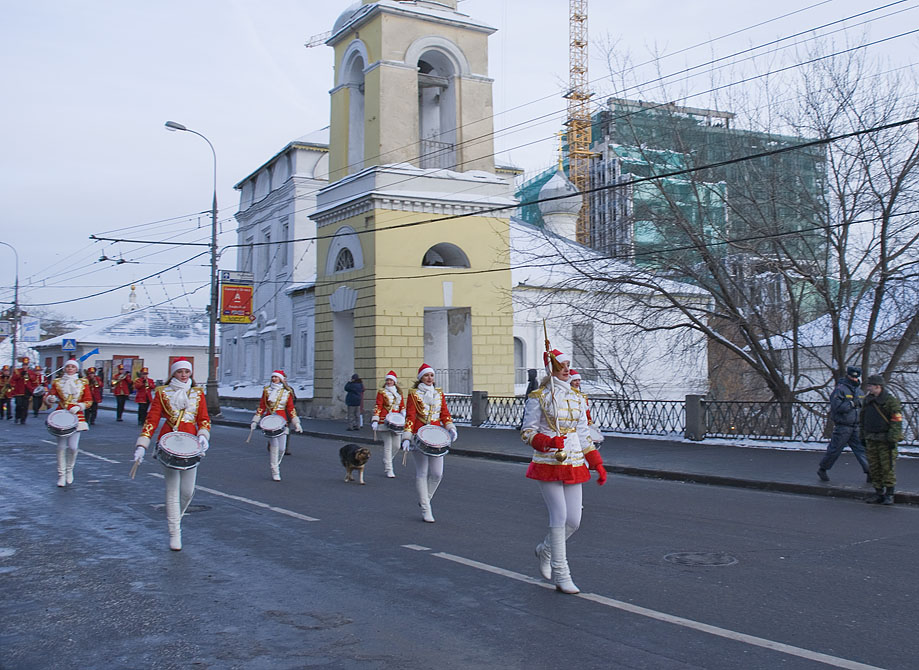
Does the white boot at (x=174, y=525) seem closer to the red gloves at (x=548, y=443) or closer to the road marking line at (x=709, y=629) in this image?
the road marking line at (x=709, y=629)

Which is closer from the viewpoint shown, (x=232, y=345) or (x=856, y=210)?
(x=856, y=210)

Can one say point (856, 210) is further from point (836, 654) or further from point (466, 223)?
point (836, 654)

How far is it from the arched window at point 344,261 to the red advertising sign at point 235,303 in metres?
4.33

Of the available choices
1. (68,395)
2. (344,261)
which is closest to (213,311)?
(344,261)

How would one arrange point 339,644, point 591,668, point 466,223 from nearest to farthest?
point 591,668 → point 339,644 → point 466,223

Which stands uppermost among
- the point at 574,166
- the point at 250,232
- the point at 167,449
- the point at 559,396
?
the point at 574,166

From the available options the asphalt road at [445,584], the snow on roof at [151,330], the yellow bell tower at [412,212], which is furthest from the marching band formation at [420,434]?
the snow on roof at [151,330]

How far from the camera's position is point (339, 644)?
5.69 m

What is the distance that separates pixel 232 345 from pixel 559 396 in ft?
167

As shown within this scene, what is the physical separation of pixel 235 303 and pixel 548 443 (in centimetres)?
3023

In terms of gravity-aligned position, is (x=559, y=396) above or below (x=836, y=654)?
above

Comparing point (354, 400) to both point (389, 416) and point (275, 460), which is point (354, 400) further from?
point (275, 460)

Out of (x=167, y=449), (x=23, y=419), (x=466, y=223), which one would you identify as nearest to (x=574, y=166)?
(x=466, y=223)

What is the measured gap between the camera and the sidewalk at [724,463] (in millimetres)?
14016
